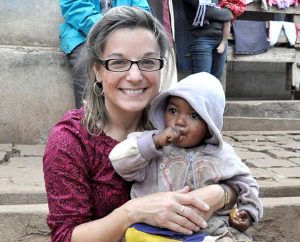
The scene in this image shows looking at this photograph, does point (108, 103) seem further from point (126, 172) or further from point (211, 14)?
point (211, 14)

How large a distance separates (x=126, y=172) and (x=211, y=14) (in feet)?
10.4

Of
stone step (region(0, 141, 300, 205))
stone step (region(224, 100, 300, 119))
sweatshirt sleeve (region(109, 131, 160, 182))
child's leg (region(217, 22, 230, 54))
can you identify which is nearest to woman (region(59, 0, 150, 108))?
stone step (region(0, 141, 300, 205))

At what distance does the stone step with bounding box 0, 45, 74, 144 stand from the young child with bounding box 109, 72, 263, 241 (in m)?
2.88

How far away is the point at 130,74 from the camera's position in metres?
2.07

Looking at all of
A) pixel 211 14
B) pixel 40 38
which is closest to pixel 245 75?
pixel 211 14

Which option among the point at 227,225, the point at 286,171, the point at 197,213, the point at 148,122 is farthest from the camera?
the point at 286,171

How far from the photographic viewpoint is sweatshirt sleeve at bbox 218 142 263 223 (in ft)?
6.89

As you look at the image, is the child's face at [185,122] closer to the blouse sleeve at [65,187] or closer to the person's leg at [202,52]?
the blouse sleeve at [65,187]

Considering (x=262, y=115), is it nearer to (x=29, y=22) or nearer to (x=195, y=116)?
(x=29, y=22)

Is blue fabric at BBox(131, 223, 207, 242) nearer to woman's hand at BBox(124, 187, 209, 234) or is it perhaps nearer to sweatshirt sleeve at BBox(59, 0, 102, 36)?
woman's hand at BBox(124, 187, 209, 234)

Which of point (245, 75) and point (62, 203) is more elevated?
point (62, 203)

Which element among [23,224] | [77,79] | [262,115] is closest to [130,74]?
[23,224]

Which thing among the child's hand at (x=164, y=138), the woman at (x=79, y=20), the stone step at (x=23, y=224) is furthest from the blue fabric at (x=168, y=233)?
the woman at (x=79, y=20)

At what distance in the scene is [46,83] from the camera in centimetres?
487
